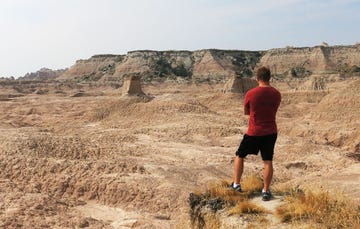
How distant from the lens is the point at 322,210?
178 inches

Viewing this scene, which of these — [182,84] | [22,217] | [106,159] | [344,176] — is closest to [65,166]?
[106,159]

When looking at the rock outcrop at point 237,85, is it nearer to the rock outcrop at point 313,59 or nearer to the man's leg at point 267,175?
the man's leg at point 267,175

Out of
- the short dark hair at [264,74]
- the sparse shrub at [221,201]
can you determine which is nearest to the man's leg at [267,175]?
the sparse shrub at [221,201]

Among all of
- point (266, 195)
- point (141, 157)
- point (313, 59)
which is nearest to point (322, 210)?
point (266, 195)

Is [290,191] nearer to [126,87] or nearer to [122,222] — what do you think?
[122,222]

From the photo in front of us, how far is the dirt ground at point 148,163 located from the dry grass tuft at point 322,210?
996 mm

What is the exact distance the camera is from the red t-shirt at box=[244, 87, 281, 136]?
5.22m

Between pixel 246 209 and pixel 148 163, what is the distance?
741 cm

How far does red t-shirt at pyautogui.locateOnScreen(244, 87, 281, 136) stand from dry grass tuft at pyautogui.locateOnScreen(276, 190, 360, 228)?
857 millimetres

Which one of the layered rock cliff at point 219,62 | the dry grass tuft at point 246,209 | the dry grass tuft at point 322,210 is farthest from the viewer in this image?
the layered rock cliff at point 219,62

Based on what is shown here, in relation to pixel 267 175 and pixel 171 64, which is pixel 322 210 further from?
pixel 171 64

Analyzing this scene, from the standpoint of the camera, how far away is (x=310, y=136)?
782 inches

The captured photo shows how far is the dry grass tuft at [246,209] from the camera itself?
4.86 meters

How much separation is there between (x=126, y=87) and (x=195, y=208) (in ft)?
82.3
